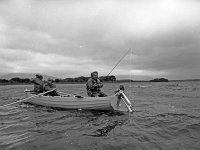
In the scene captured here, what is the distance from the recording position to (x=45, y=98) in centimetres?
1766

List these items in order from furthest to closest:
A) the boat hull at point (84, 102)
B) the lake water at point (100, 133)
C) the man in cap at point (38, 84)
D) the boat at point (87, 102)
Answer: the man in cap at point (38, 84) < the boat hull at point (84, 102) < the boat at point (87, 102) < the lake water at point (100, 133)

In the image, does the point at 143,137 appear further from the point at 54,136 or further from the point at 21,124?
the point at 21,124

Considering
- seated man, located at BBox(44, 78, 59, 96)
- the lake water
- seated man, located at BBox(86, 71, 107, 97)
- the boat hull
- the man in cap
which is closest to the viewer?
the lake water

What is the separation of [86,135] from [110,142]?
1.41m

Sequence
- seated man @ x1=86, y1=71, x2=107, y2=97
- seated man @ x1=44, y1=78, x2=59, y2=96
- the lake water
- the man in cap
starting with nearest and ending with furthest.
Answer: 1. the lake water
2. seated man @ x1=86, y1=71, x2=107, y2=97
3. seated man @ x1=44, y1=78, x2=59, y2=96
4. the man in cap

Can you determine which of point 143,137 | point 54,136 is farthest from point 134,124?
point 54,136

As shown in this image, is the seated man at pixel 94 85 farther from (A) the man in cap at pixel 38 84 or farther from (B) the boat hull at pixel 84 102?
(A) the man in cap at pixel 38 84

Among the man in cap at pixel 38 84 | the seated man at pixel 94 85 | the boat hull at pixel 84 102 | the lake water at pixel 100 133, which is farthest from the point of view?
the man in cap at pixel 38 84

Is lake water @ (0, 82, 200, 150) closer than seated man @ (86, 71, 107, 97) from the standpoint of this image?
Yes

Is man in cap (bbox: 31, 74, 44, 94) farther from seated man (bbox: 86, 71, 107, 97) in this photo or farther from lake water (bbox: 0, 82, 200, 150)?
lake water (bbox: 0, 82, 200, 150)

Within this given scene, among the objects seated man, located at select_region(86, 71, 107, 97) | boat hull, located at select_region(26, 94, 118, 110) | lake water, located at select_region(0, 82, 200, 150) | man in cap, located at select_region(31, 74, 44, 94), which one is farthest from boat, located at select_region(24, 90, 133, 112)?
man in cap, located at select_region(31, 74, 44, 94)

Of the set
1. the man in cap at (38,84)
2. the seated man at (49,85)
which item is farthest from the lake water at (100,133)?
the man in cap at (38,84)

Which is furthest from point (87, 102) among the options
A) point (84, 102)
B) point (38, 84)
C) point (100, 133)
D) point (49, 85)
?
point (38, 84)

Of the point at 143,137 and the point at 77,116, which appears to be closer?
the point at 143,137
